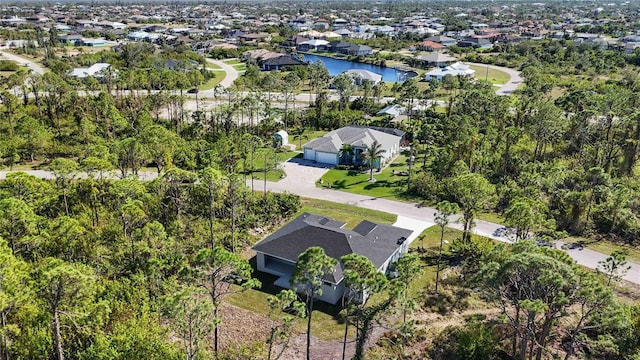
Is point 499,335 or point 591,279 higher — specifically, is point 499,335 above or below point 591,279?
below

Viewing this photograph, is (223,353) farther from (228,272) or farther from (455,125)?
(455,125)

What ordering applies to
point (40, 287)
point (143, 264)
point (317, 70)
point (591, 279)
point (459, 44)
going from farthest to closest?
point (459, 44) → point (317, 70) → point (143, 264) → point (591, 279) → point (40, 287)

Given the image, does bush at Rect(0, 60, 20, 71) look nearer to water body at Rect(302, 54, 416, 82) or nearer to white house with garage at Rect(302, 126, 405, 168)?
water body at Rect(302, 54, 416, 82)

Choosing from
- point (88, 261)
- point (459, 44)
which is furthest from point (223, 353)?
point (459, 44)

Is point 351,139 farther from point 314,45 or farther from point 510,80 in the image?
point 314,45

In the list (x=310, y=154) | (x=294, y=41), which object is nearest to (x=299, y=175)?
(x=310, y=154)
